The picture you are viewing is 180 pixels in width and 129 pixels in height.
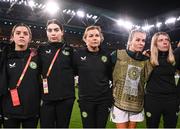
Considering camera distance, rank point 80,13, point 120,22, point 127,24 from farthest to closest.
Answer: point 127,24, point 120,22, point 80,13

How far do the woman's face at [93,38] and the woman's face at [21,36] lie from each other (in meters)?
0.76

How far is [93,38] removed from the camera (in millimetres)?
4016

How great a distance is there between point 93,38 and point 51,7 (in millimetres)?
20147

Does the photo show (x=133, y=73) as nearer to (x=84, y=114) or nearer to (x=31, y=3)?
(x=84, y=114)

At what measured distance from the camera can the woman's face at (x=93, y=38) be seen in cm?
401

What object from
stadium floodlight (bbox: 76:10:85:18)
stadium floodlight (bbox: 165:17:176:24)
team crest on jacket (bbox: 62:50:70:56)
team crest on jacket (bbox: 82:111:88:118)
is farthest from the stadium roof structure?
team crest on jacket (bbox: 82:111:88:118)

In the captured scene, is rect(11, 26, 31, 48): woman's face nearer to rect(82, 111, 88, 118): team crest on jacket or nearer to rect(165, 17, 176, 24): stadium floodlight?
rect(82, 111, 88, 118): team crest on jacket

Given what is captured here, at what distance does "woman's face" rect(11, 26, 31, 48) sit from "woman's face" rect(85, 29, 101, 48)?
0.76 meters

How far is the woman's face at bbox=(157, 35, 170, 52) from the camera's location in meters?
4.20

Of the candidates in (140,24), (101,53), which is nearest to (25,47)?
(101,53)

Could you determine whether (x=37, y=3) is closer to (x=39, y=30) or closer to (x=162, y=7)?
(x=39, y=30)

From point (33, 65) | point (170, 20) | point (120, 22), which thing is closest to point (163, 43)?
point (33, 65)

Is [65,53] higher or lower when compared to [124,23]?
lower

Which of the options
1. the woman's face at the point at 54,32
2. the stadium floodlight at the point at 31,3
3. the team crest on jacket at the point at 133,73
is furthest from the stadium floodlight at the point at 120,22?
the woman's face at the point at 54,32
